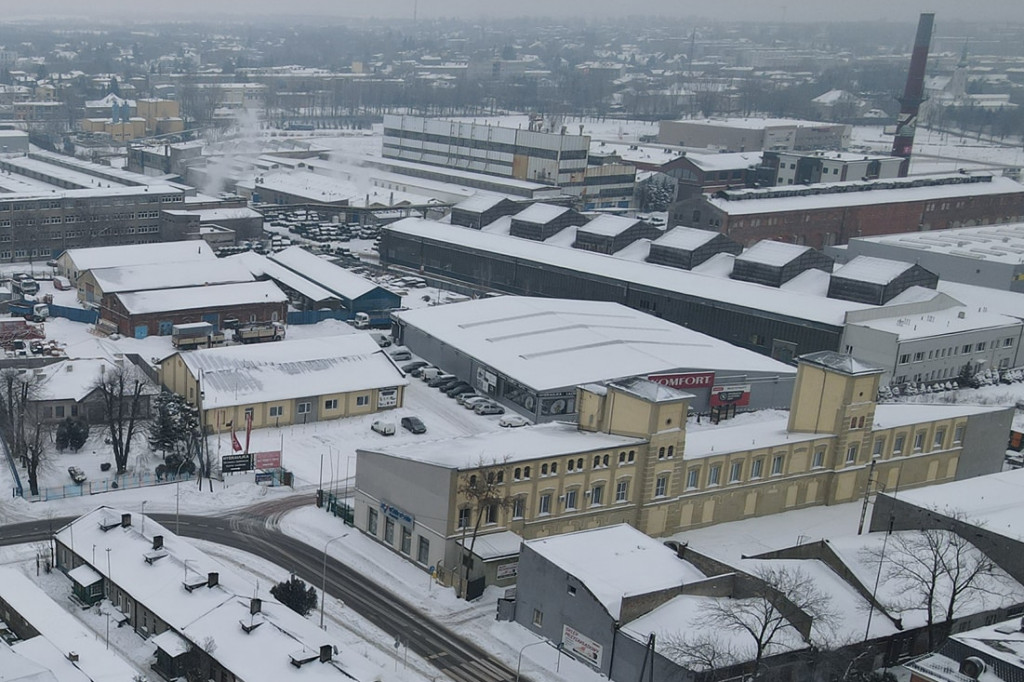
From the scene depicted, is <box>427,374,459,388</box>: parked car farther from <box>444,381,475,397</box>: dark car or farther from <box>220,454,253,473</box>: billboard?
<box>220,454,253,473</box>: billboard

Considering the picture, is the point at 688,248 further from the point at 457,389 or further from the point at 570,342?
the point at 457,389

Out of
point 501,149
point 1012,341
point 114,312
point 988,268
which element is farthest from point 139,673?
point 501,149

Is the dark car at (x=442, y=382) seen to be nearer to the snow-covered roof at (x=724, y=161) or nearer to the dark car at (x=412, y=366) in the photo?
the dark car at (x=412, y=366)

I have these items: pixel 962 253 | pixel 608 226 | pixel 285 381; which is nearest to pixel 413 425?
pixel 285 381

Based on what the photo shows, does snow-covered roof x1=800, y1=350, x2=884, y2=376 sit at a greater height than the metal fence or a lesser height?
greater

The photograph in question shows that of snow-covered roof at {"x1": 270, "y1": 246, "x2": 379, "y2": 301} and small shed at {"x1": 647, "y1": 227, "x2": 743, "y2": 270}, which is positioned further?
small shed at {"x1": 647, "y1": 227, "x2": 743, "y2": 270}

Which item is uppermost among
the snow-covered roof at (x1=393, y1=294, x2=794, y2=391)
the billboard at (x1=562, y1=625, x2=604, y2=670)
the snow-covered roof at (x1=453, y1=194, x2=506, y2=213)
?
the snow-covered roof at (x1=453, y1=194, x2=506, y2=213)

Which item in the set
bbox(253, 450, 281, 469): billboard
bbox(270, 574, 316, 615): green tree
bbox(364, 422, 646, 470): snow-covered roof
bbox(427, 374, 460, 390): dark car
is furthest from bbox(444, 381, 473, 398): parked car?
bbox(270, 574, 316, 615): green tree
